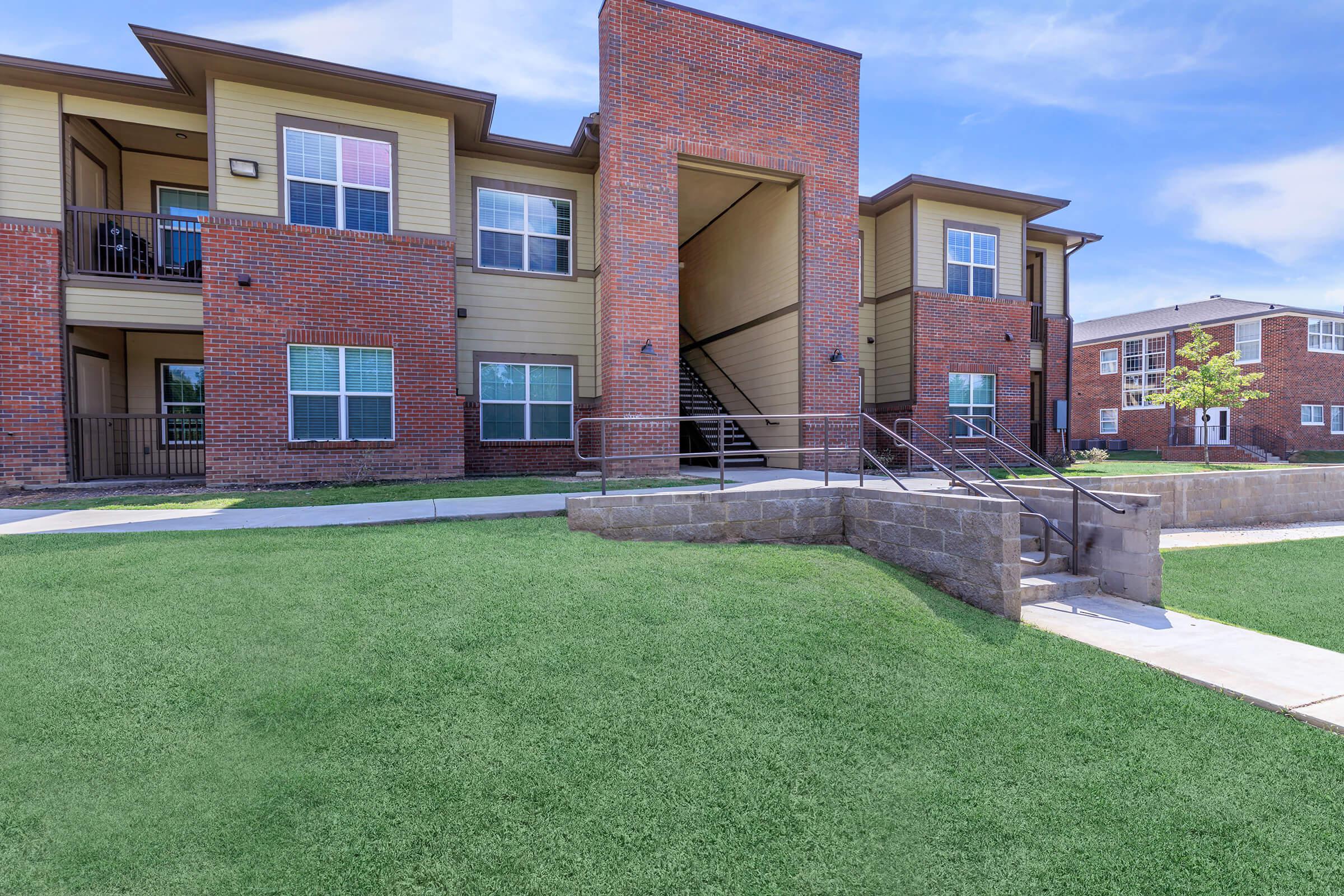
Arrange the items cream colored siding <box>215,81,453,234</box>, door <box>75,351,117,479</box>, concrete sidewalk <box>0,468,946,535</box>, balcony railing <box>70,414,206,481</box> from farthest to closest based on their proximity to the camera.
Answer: balcony railing <box>70,414,206,481</box> → door <box>75,351,117,479</box> → cream colored siding <box>215,81,453,234</box> → concrete sidewalk <box>0,468,946,535</box>

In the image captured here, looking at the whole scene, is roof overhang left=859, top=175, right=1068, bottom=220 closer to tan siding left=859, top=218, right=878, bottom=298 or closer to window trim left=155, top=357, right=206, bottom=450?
tan siding left=859, top=218, right=878, bottom=298

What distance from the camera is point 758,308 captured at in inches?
554

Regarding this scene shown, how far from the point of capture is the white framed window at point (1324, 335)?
2675 cm

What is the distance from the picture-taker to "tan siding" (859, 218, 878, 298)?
15867 millimetres

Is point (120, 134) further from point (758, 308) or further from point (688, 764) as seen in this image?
point (688, 764)

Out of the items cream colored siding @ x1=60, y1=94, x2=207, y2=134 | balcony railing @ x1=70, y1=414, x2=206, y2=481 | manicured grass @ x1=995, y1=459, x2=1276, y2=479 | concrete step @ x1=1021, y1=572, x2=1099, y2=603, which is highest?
cream colored siding @ x1=60, y1=94, x2=207, y2=134

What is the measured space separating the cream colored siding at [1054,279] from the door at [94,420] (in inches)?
847

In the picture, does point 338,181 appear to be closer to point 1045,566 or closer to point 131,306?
point 131,306

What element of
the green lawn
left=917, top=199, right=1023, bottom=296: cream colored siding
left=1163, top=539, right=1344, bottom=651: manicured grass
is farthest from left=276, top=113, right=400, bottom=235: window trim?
left=1163, top=539, right=1344, bottom=651: manicured grass

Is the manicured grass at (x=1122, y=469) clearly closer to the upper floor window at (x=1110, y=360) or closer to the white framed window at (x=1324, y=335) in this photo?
the white framed window at (x=1324, y=335)

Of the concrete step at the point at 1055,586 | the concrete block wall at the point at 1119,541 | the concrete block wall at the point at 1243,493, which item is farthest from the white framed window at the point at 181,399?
the concrete block wall at the point at 1243,493

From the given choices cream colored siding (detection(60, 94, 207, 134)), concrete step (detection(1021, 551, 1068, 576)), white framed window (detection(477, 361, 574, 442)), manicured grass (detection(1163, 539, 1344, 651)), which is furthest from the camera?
white framed window (detection(477, 361, 574, 442))

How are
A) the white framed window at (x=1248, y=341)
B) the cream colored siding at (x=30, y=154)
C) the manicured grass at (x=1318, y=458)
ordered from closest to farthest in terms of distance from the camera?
the cream colored siding at (x=30, y=154), the manicured grass at (x=1318, y=458), the white framed window at (x=1248, y=341)

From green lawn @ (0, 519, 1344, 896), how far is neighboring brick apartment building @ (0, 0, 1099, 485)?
624 centimetres
